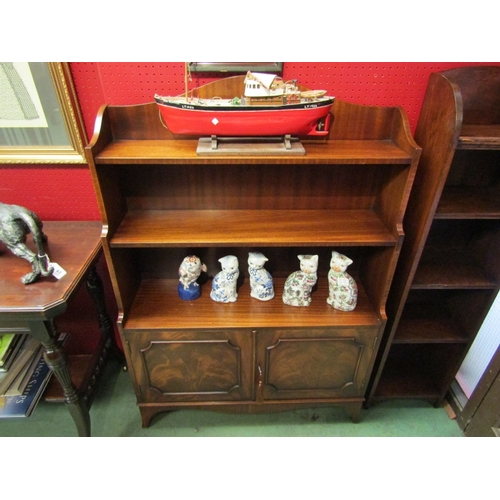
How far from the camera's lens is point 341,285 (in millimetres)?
1423

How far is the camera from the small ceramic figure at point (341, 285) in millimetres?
1405

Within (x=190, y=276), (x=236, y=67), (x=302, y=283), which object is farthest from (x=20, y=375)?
(x=236, y=67)

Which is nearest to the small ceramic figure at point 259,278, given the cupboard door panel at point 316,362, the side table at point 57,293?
the cupboard door panel at point 316,362

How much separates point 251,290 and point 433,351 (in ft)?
3.56

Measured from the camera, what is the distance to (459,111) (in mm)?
1068

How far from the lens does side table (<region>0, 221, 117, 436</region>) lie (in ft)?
3.83

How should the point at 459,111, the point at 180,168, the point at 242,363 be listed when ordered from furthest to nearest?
the point at 242,363 → the point at 180,168 → the point at 459,111

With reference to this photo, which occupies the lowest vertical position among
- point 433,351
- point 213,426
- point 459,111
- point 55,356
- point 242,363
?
point 213,426

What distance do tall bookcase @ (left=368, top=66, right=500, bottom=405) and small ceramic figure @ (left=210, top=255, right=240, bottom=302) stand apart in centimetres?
70

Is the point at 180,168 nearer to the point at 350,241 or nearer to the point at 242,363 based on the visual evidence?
the point at 350,241

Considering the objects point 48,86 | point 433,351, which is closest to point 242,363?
point 433,351

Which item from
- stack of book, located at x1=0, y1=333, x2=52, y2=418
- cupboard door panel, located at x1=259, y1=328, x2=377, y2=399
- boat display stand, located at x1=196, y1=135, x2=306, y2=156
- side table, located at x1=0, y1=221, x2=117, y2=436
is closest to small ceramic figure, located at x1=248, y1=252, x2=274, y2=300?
cupboard door panel, located at x1=259, y1=328, x2=377, y2=399

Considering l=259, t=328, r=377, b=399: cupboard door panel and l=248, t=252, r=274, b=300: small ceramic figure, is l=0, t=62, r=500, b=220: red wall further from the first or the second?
l=259, t=328, r=377, b=399: cupboard door panel

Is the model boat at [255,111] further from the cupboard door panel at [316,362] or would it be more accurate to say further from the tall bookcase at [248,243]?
the cupboard door panel at [316,362]
